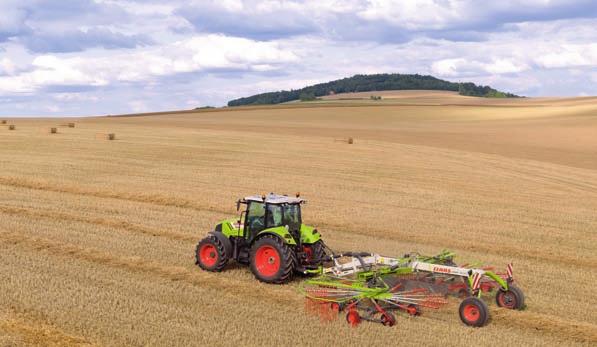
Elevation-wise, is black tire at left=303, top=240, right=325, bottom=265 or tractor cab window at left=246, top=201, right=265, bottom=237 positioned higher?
tractor cab window at left=246, top=201, right=265, bottom=237

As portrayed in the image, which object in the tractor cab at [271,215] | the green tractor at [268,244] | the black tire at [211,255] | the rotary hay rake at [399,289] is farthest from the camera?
the black tire at [211,255]

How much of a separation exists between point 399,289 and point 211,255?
3984 millimetres

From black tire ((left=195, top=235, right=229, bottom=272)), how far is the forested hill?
5177 inches

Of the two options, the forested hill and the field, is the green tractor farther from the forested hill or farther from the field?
the forested hill

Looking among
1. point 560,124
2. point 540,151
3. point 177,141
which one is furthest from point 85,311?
point 560,124

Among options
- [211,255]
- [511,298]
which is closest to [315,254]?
[211,255]

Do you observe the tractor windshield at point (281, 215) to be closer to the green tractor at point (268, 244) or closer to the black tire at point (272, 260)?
the green tractor at point (268, 244)

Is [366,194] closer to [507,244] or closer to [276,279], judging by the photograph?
[507,244]

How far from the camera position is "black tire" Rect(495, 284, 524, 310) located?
38.0 ft

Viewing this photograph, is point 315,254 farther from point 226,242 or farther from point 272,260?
point 226,242

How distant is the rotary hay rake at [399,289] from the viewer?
11000 millimetres

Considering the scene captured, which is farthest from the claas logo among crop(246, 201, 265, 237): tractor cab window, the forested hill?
the forested hill

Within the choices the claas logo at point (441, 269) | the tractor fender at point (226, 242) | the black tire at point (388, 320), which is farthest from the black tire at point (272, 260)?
the claas logo at point (441, 269)

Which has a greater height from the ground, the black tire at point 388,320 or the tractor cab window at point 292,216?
the tractor cab window at point 292,216
